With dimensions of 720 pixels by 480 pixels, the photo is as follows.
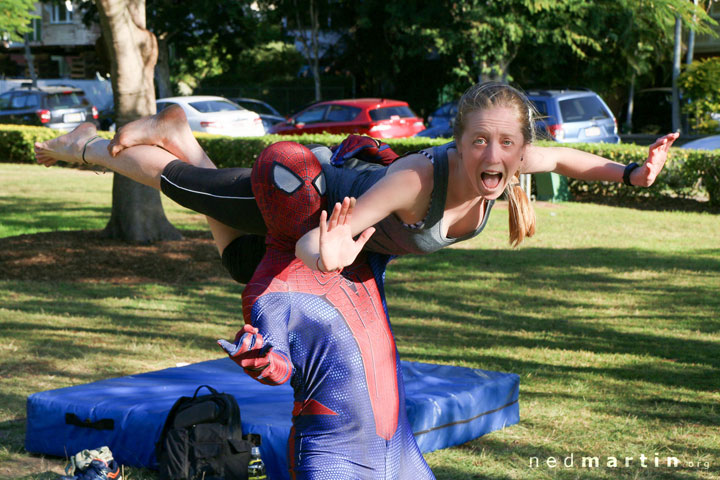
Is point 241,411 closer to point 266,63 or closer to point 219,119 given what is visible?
point 219,119

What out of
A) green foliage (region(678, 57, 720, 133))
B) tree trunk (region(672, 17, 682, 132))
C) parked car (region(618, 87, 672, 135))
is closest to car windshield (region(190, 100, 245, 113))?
green foliage (region(678, 57, 720, 133))

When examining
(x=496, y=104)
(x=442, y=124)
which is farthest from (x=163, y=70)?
(x=496, y=104)

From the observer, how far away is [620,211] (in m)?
14.4

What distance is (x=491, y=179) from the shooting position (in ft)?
10.4

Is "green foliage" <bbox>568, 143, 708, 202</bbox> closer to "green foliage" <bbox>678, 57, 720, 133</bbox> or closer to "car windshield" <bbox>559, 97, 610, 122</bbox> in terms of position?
"car windshield" <bbox>559, 97, 610, 122</bbox>

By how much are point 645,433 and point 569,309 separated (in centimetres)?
313

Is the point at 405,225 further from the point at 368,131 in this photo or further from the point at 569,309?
the point at 368,131

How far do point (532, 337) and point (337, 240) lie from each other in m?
4.58

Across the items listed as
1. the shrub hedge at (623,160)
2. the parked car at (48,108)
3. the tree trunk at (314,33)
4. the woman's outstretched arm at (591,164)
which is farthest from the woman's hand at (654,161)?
the tree trunk at (314,33)

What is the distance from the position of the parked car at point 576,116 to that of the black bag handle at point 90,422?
1340 centimetres

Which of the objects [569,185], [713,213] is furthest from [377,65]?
[713,213]

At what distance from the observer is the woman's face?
3.16 metres

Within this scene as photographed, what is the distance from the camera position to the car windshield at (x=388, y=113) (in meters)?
20.6

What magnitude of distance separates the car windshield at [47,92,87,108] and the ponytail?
24.8 m
